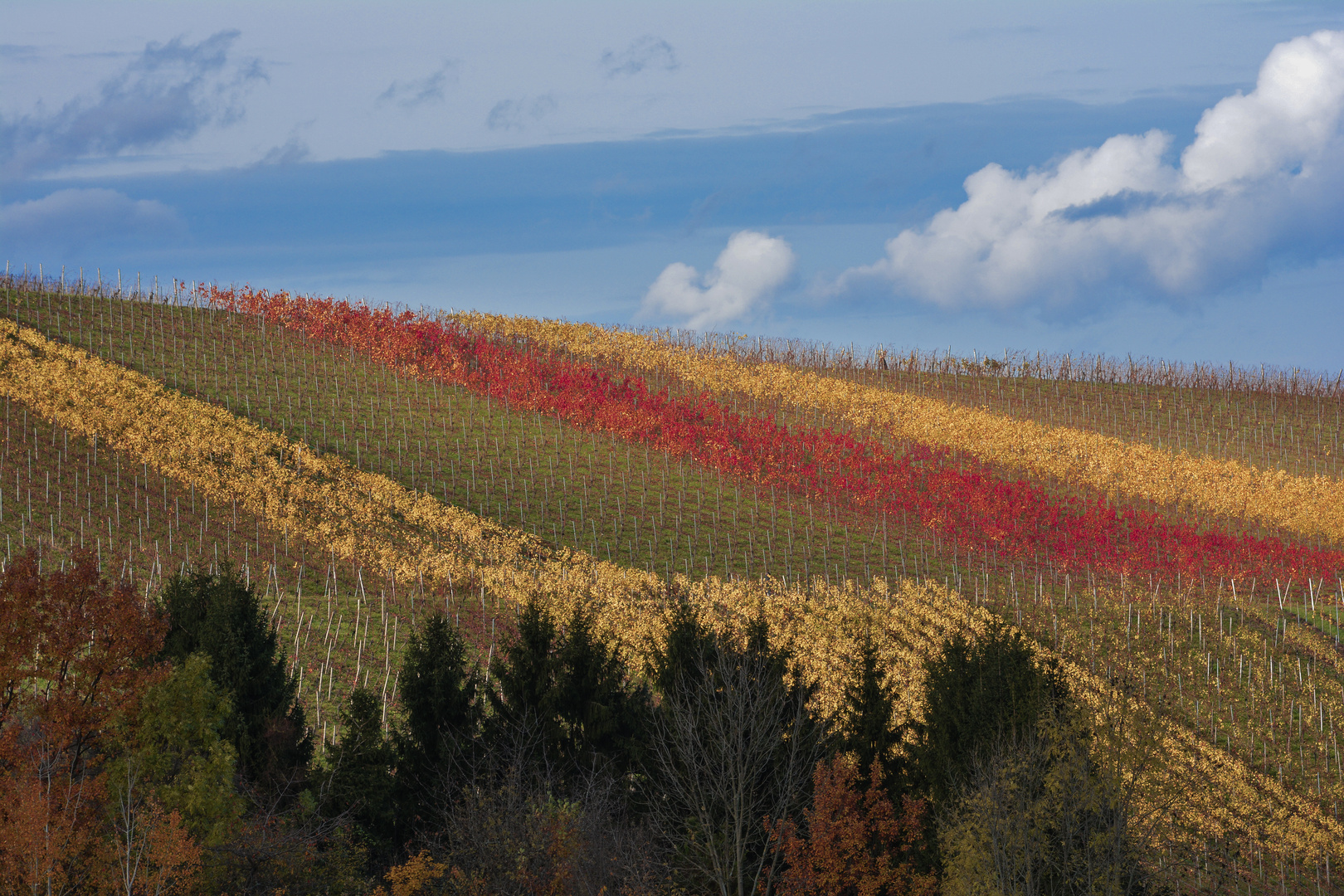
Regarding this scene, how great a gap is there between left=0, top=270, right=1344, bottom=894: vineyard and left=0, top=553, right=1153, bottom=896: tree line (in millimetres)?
2677

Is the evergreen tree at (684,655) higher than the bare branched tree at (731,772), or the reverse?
the evergreen tree at (684,655)

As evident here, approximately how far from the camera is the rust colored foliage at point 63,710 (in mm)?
Answer: 23141

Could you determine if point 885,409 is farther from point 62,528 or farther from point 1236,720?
point 62,528

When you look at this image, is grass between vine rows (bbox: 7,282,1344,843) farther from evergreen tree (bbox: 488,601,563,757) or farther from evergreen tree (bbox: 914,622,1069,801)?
evergreen tree (bbox: 914,622,1069,801)

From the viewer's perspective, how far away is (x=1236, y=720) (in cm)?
4288

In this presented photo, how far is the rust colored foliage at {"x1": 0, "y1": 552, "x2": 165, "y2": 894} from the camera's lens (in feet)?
75.9

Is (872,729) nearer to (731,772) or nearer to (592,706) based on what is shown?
(731,772)

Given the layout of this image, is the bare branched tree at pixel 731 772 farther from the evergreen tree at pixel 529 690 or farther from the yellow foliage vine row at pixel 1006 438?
the yellow foliage vine row at pixel 1006 438

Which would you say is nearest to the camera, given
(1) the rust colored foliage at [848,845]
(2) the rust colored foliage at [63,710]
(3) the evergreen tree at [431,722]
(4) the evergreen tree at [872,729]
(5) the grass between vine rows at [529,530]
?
(2) the rust colored foliage at [63,710]

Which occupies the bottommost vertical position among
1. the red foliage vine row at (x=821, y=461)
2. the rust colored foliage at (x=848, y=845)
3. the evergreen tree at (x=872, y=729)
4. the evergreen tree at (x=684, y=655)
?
the rust colored foliage at (x=848, y=845)

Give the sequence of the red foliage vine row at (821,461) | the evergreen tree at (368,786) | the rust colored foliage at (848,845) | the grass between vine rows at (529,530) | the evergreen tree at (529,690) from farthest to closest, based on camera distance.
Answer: the red foliage vine row at (821,461) < the grass between vine rows at (529,530) < the evergreen tree at (529,690) < the evergreen tree at (368,786) < the rust colored foliage at (848,845)

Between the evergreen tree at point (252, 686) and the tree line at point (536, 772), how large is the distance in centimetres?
9

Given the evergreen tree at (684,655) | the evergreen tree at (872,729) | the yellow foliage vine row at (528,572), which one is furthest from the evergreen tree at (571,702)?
the evergreen tree at (872,729)

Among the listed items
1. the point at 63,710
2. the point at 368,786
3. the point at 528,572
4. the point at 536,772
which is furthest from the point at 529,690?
the point at 528,572
